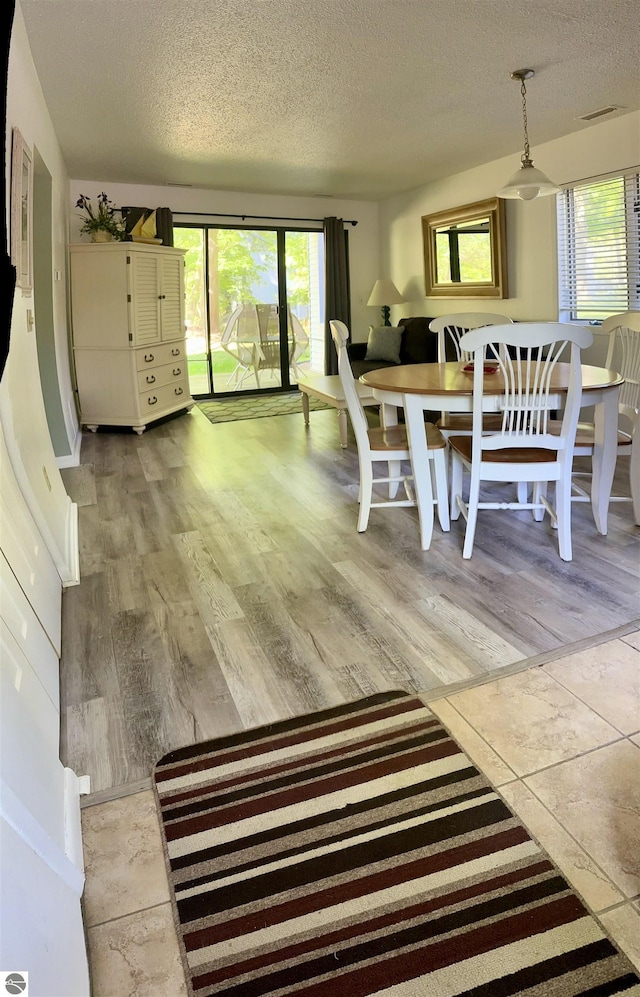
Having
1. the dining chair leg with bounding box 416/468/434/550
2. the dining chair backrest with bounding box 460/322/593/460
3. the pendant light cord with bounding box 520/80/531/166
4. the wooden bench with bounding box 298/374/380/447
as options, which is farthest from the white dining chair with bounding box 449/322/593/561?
the wooden bench with bounding box 298/374/380/447

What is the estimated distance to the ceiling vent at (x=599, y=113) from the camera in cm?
427

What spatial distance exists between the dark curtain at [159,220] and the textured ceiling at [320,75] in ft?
3.25

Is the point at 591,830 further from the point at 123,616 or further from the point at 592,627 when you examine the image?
the point at 123,616

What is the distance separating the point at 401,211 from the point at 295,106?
3.68 meters

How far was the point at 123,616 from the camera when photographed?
2.39 metres

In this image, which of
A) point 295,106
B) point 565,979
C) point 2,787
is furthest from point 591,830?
point 295,106

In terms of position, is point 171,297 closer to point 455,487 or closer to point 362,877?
point 455,487

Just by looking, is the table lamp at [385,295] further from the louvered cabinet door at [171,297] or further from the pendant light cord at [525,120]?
the pendant light cord at [525,120]

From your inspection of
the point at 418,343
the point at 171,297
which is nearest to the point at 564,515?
the point at 418,343

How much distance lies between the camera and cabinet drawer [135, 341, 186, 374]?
5.67 meters

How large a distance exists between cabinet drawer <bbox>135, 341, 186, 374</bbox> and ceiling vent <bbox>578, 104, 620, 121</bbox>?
390 cm

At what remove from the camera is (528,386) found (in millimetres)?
2594

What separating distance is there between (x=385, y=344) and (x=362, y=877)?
19.6 ft

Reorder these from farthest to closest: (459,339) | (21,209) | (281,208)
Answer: (281,208)
(459,339)
(21,209)
